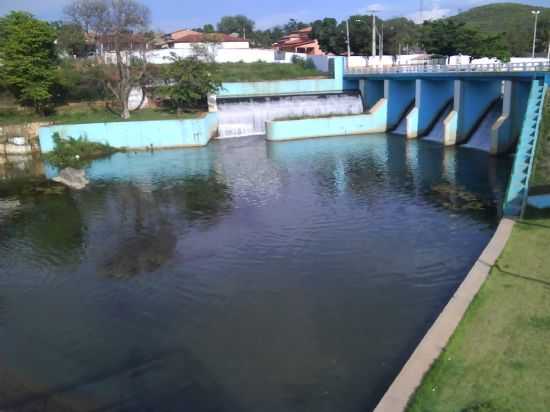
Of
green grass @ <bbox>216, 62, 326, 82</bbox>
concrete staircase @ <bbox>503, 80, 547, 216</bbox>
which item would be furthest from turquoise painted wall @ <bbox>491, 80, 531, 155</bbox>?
green grass @ <bbox>216, 62, 326, 82</bbox>

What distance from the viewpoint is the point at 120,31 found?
4109 centimetres

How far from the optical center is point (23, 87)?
1549 inches

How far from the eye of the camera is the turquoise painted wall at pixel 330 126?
39.0 meters

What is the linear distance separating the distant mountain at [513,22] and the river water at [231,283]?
2240 inches

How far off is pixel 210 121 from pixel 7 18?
17789mm

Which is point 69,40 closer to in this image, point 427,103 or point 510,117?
point 427,103

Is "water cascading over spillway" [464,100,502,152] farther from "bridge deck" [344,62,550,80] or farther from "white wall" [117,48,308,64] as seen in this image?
"white wall" [117,48,308,64]

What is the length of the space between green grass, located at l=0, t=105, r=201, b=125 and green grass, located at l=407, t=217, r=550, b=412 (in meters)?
32.1

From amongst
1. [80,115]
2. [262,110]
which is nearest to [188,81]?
[262,110]

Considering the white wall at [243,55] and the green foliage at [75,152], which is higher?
the white wall at [243,55]

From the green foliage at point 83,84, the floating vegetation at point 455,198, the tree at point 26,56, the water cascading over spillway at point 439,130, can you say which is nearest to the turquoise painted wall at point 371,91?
the water cascading over spillway at point 439,130

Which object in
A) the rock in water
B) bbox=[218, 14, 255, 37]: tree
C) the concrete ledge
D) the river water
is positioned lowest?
the river water

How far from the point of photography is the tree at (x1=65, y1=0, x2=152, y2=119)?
40.5m

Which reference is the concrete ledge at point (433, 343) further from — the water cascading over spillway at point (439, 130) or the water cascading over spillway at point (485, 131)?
the water cascading over spillway at point (439, 130)
